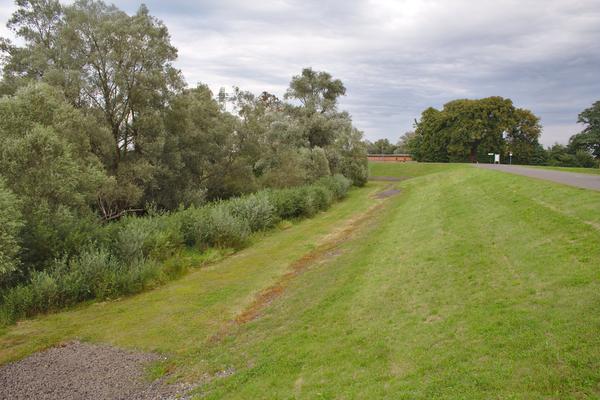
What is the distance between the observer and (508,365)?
16.9 feet

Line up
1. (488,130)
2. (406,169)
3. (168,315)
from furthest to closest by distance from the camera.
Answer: (488,130) → (406,169) → (168,315)

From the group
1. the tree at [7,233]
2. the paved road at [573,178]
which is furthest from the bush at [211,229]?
the paved road at [573,178]

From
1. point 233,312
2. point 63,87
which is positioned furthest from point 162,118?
point 233,312

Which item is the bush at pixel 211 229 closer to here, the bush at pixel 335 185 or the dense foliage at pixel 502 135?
the bush at pixel 335 185

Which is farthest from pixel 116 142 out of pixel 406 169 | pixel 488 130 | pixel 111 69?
pixel 488 130

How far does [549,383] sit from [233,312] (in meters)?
7.57

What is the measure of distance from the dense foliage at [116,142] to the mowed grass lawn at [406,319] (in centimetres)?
317

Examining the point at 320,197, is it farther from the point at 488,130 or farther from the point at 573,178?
the point at 488,130

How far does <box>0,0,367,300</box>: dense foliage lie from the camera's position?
13.0 metres

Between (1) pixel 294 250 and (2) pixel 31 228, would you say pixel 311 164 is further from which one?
(2) pixel 31 228

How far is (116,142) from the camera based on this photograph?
25797 millimetres

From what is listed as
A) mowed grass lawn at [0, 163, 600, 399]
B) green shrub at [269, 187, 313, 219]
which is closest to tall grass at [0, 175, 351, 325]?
mowed grass lawn at [0, 163, 600, 399]

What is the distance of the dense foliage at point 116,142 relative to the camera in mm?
13023

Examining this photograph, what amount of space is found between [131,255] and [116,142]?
14.6 m
